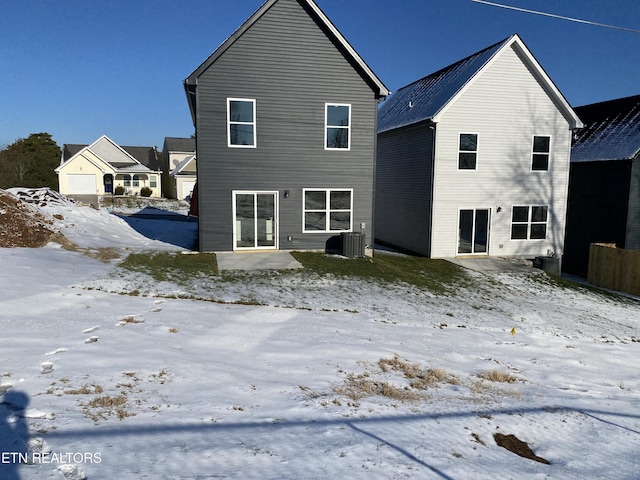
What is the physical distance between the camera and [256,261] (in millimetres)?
15898

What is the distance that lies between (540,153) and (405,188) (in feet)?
20.8

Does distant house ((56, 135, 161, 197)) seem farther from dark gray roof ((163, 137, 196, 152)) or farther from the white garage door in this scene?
dark gray roof ((163, 137, 196, 152))

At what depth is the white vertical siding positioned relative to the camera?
749 inches

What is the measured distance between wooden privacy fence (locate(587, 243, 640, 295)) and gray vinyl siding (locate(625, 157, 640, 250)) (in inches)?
105

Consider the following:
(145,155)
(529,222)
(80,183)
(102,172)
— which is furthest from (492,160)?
(145,155)

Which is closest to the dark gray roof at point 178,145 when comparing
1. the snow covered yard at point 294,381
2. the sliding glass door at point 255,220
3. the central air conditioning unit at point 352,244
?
the sliding glass door at point 255,220

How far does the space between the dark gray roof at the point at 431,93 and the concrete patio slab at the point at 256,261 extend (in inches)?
348

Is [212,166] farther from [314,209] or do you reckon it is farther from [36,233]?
[36,233]

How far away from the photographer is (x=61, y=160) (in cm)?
5650

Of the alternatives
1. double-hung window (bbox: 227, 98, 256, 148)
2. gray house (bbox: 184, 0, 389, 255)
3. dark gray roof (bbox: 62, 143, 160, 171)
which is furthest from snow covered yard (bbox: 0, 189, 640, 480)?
dark gray roof (bbox: 62, 143, 160, 171)

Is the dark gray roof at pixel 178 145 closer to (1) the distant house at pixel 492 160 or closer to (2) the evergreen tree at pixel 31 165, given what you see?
(2) the evergreen tree at pixel 31 165

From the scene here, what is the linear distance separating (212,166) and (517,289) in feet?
40.5

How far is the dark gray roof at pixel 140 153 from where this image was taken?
5912cm

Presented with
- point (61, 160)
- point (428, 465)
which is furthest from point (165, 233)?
point (61, 160)
